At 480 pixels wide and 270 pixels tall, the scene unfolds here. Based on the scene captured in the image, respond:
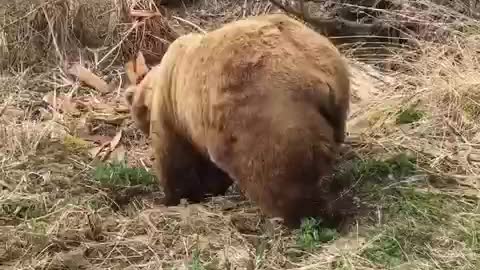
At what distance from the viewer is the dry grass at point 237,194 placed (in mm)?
4590

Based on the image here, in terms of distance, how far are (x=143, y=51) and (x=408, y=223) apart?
410cm

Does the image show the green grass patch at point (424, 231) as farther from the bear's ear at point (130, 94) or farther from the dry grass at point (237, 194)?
the bear's ear at point (130, 94)

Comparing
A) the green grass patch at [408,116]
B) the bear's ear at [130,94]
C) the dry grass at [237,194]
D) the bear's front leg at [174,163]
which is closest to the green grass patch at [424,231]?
the dry grass at [237,194]

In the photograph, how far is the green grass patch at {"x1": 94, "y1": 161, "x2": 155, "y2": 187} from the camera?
229 inches

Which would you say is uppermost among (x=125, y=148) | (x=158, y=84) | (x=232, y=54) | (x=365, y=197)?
(x=232, y=54)

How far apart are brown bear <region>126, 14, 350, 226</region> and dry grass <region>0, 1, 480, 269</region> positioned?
25 cm

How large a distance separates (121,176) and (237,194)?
80 centimetres

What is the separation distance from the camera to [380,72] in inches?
299

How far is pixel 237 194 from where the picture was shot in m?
5.68

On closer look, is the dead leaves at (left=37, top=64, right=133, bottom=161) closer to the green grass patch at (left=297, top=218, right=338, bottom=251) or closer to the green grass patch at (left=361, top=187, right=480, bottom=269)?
the green grass patch at (left=297, top=218, right=338, bottom=251)

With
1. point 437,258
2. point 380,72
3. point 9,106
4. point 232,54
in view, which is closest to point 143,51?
point 9,106

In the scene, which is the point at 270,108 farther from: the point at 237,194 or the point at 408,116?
the point at 408,116

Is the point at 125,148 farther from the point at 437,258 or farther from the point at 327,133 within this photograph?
the point at 437,258

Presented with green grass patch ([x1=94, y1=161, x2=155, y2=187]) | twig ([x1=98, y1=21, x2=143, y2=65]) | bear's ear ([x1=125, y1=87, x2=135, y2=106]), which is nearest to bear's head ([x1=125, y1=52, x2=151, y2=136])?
bear's ear ([x1=125, y1=87, x2=135, y2=106])
